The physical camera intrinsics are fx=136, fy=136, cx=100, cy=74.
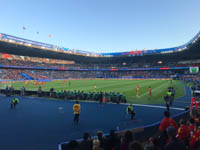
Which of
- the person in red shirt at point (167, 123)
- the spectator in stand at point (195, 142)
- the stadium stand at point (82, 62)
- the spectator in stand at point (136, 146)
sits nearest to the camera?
the spectator in stand at point (136, 146)

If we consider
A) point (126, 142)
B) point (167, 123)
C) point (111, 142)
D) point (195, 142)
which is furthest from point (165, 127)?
point (126, 142)

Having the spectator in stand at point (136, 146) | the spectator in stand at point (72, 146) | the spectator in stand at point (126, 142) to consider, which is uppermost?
the spectator in stand at point (136, 146)

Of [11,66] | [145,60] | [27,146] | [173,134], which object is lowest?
[27,146]

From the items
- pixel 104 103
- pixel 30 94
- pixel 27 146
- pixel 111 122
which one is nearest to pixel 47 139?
pixel 27 146

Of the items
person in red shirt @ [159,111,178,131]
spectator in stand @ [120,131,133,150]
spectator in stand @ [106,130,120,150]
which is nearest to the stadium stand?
person in red shirt @ [159,111,178,131]

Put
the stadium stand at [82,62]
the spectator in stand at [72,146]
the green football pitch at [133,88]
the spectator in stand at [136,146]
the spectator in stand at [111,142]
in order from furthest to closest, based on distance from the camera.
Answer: the stadium stand at [82,62] < the green football pitch at [133,88] < the spectator in stand at [72,146] < the spectator in stand at [111,142] < the spectator in stand at [136,146]

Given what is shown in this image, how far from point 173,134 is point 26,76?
235 feet

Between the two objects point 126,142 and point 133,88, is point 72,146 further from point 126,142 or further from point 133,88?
point 133,88

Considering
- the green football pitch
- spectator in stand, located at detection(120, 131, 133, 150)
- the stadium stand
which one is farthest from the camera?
the stadium stand

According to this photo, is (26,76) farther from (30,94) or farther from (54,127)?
(54,127)

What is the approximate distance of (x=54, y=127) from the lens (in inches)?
365

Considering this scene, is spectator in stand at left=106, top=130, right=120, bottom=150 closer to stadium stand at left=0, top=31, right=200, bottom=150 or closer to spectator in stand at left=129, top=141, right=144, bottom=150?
spectator in stand at left=129, top=141, right=144, bottom=150

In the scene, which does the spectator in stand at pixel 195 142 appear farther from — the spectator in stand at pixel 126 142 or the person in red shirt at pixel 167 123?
the spectator in stand at pixel 126 142

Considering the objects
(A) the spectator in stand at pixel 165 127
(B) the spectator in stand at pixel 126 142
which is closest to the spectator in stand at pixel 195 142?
Answer: (A) the spectator in stand at pixel 165 127
